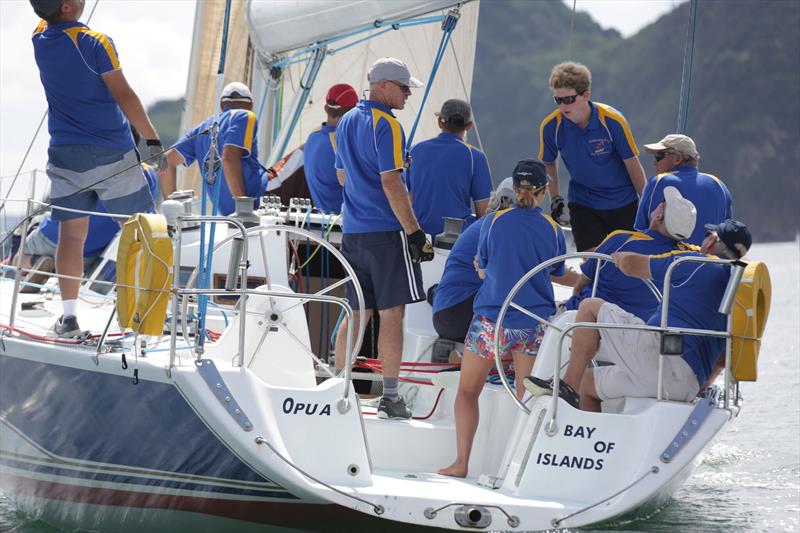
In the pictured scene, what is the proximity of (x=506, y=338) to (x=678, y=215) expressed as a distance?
81 centimetres

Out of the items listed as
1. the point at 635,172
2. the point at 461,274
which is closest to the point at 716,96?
the point at 635,172

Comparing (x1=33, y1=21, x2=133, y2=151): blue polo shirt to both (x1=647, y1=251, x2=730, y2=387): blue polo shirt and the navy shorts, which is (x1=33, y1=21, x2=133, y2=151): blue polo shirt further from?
(x1=647, y1=251, x2=730, y2=387): blue polo shirt

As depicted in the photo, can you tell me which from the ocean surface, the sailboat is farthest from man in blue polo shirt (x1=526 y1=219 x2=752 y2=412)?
the ocean surface

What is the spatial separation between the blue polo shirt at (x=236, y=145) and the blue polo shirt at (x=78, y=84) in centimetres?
143

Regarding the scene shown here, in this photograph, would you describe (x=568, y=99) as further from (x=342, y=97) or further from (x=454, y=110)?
(x=342, y=97)

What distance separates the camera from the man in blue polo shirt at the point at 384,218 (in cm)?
511

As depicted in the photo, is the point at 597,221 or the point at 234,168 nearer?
the point at 597,221

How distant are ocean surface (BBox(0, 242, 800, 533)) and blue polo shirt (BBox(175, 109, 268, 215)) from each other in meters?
2.20

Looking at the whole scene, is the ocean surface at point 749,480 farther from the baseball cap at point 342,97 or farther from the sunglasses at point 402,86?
the baseball cap at point 342,97

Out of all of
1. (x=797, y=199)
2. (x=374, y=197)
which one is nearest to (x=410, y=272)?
(x=374, y=197)

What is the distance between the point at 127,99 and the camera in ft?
17.6

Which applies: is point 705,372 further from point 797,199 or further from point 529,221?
point 797,199

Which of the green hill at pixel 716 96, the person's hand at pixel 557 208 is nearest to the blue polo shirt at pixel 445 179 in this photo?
the person's hand at pixel 557 208

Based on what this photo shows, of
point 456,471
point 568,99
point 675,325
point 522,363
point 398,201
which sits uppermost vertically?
point 568,99
